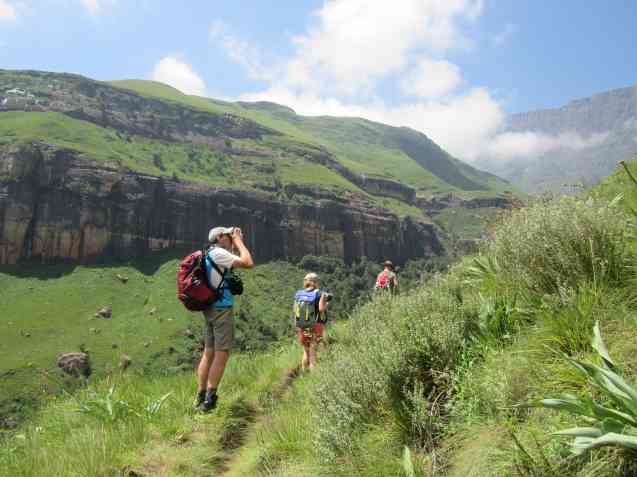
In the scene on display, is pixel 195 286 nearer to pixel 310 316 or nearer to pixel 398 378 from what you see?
pixel 398 378

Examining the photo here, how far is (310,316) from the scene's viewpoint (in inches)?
309

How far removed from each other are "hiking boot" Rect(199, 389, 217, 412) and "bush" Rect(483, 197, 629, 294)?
3537 millimetres

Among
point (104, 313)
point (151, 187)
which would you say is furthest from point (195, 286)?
point (151, 187)

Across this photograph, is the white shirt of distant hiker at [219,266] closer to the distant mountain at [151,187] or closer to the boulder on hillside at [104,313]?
the boulder on hillside at [104,313]

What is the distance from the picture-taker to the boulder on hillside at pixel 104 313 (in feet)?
277

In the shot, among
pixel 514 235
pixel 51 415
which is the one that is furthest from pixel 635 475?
pixel 51 415

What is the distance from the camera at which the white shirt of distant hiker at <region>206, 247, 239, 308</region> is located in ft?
17.0

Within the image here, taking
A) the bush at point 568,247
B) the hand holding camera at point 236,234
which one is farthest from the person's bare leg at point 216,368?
the bush at point 568,247

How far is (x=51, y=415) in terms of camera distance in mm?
5777

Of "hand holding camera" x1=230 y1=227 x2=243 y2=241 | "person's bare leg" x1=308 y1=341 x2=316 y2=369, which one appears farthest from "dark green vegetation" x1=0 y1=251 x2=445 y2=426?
"hand holding camera" x1=230 y1=227 x2=243 y2=241

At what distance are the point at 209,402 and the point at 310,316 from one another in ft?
9.46

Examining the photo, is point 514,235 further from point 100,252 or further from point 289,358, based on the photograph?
point 100,252

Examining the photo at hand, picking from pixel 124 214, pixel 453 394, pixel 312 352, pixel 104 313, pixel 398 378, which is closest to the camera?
Result: pixel 453 394

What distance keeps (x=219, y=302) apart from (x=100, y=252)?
4458 inches
